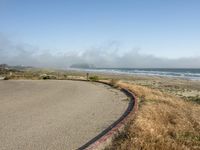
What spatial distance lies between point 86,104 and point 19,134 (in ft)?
18.0

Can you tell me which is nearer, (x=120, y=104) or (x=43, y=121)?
(x=43, y=121)

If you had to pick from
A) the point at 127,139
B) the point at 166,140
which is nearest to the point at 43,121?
the point at 127,139

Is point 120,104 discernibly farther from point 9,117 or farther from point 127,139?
point 127,139

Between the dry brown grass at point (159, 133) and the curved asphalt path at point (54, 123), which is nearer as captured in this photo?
the dry brown grass at point (159, 133)

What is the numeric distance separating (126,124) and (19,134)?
305 cm

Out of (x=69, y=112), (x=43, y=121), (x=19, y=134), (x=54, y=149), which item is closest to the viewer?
(x=54, y=149)

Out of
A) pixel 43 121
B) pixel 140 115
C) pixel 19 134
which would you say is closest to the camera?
pixel 19 134

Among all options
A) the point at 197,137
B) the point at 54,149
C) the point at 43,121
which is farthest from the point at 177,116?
the point at 54,149

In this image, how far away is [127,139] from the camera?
7.04m

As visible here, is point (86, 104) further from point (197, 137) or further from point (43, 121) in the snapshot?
point (197, 137)

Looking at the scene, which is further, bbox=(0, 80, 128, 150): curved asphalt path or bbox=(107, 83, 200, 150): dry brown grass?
bbox=(0, 80, 128, 150): curved asphalt path

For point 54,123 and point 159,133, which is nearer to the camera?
point 159,133

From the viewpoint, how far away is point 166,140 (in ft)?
23.8

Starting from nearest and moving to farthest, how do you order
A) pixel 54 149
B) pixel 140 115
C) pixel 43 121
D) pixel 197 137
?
pixel 54 149, pixel 197 137, pixel 43 121, pixel 140 115
